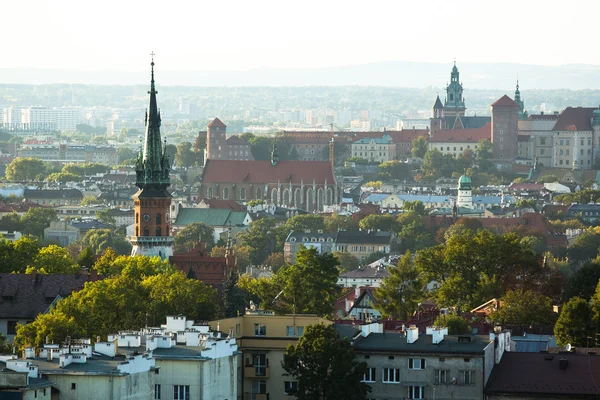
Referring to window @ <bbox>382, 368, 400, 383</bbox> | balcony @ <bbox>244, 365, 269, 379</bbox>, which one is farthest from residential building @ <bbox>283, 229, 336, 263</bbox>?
window @ <bbox>382, 368, 400, 383</bbox>

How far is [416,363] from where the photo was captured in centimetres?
6209

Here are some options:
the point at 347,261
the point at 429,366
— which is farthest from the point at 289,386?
the point at 347,261

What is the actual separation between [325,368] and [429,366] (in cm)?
335

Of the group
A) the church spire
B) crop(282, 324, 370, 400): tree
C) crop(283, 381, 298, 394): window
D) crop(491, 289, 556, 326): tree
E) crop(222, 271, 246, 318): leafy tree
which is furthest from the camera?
the church spire

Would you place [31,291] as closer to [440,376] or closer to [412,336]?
[412,336]

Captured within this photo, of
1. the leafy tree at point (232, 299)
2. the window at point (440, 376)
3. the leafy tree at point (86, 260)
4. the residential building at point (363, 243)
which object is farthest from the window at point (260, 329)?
the residential building at point (363, 243)

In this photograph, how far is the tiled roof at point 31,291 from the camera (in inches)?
3223

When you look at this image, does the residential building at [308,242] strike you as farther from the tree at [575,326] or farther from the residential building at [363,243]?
the tree at [575,326]

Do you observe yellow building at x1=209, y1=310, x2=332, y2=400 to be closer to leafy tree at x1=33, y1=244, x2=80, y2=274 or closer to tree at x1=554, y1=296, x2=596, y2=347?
tree at x1=554, y1=296, x2=596, y2=347

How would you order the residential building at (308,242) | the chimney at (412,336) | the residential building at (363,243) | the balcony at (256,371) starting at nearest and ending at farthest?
the chimney at (412,336) → the balcony at (256,371) → the residential building at (308,242) → the residential building at (363,243)

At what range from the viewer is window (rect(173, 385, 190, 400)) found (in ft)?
186

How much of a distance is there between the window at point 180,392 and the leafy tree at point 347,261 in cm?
9600

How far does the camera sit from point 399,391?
204 feet

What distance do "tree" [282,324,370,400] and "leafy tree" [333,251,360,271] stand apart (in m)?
91.9
